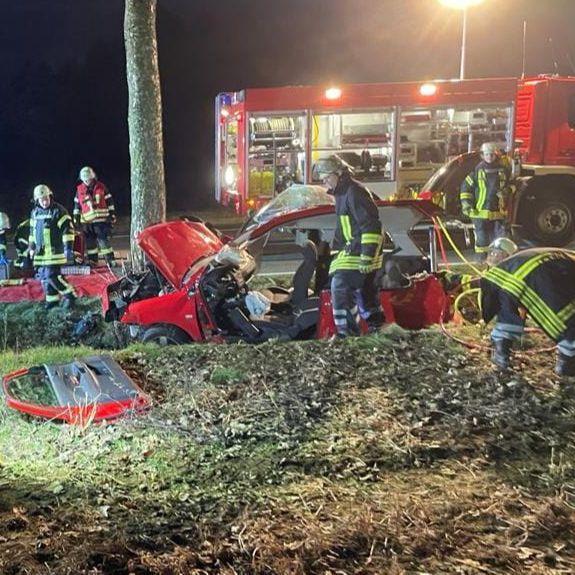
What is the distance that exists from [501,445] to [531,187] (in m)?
8.71

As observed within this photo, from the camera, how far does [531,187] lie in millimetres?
11820

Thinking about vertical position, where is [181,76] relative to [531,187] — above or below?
above

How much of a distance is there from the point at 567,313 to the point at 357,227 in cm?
188

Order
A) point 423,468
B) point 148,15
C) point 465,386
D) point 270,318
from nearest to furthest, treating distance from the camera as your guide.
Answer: point 423,468
point 465,386
point 270,318
point 148,15

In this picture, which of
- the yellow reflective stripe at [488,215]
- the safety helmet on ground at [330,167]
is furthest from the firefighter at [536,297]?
the yellow reflective stripe at [488,215]

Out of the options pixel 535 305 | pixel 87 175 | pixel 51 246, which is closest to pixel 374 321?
pixel 535 305

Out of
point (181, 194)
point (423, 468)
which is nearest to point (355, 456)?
point (423, 468)

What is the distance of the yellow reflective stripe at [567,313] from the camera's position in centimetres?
494

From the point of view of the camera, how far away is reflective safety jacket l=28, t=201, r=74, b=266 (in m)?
8.95

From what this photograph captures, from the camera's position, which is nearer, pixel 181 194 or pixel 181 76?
pixel 181 194

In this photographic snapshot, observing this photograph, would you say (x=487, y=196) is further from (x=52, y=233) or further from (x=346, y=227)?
(x=52, y=233)

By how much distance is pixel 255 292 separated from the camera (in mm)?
6797

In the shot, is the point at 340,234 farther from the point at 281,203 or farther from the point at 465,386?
the point at 465,386

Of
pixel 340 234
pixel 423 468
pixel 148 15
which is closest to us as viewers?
pixel 423 468
